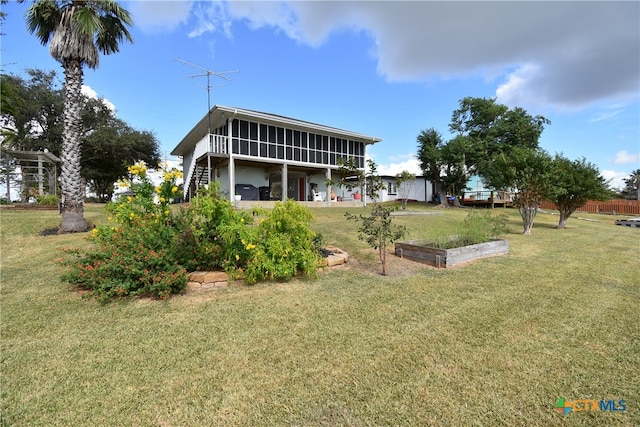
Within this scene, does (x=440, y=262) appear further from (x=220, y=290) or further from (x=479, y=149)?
(x=479, y=149)

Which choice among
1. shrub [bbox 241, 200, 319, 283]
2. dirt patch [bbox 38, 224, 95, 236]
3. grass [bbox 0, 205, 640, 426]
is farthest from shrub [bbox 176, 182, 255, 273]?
dirt patch [bbox 38, 224, 95, 236]

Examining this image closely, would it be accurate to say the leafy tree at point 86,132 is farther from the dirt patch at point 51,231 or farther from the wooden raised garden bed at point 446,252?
the wooden raised garden bed at point 446,252

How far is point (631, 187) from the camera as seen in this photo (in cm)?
4228

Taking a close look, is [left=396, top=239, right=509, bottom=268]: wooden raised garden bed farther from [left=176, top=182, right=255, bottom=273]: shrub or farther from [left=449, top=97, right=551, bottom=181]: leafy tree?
[left=449, top=97, right=551, bottom=181]: leafy tree

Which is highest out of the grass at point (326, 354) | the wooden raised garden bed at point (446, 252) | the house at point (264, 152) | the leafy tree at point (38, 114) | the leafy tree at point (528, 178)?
the leafy tree at point (38, 114)

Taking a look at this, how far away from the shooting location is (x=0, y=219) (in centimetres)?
883

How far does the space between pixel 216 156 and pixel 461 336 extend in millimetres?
14297

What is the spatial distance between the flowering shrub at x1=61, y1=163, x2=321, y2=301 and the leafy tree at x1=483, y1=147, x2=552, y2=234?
376 inches

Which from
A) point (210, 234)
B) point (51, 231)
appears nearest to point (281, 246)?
point (210, 234)

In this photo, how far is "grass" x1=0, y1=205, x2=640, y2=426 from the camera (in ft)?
5.92

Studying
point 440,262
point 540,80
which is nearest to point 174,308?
point 440,262

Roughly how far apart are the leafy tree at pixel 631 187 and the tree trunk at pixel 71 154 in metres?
59.5

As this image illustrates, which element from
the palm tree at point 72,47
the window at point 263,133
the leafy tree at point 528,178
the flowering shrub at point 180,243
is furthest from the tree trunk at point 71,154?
the leafy tree at point 528,178

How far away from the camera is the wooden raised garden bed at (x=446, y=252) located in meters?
5.42
